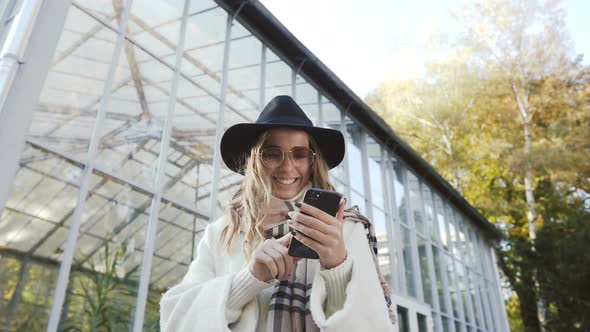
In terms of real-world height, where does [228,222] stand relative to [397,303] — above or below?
below

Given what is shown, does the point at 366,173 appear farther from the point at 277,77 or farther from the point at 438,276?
the point at 438,276

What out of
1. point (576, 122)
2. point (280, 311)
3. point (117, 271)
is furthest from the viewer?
point (576, 122)

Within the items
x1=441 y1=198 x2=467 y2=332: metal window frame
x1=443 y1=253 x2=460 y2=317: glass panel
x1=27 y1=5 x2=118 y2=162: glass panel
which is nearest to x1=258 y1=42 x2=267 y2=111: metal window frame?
x1=27 y1=5 x2=118 y2=162: glass panel

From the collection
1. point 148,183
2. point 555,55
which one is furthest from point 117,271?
point 555,55

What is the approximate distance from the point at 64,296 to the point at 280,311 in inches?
109

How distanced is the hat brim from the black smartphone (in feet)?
1.47

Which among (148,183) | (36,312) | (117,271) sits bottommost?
(36,312)

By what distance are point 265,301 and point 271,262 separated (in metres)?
0.24

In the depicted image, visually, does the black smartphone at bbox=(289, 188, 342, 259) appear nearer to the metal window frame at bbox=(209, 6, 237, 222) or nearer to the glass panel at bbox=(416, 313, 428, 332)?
the metal window frame at bbox=(209, 6, 237, 222)

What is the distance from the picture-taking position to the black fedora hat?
1554 mm

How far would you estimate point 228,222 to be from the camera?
1532 mm

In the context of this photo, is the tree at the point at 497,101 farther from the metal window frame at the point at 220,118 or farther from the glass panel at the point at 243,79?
the metal window frame at the point at 220,118

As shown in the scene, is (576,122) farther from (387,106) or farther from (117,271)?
(117,271)

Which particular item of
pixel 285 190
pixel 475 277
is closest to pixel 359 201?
pixel 475 277
